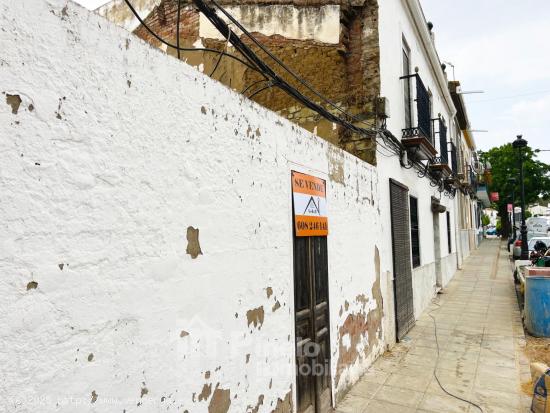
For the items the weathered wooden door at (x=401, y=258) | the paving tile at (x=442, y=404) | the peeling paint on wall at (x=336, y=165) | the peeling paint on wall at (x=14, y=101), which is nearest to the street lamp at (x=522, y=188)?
the weathered wooden door at (x=401, y=258)

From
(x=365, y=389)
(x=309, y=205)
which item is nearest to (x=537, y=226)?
(x=365, y=389)

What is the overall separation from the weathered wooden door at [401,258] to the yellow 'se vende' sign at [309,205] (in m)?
2.68

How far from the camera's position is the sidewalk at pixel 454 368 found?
13.1ft

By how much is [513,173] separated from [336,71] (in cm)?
3277

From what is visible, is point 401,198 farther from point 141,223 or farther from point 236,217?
point 141,223

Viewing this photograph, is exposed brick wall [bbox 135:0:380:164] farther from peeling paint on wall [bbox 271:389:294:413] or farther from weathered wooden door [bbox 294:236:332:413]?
peeling paint on wall [bbox 271:389:294:413]

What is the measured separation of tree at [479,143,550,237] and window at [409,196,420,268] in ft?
85.0

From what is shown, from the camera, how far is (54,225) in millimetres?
1489

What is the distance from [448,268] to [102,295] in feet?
41.5

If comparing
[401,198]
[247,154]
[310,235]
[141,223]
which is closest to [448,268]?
[401,198]

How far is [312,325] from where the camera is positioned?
11.5 feet

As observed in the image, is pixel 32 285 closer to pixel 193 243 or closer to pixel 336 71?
pixel 193 243

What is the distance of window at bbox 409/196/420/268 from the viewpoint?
7784 millimetres

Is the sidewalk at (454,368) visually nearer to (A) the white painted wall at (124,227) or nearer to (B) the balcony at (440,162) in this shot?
(A) the white painted wall at (124,227)
